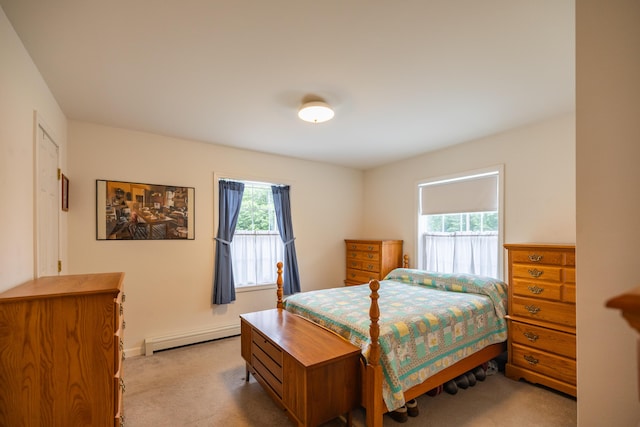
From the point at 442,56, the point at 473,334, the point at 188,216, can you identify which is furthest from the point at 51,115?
the point at 473,334

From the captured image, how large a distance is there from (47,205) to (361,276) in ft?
12.3

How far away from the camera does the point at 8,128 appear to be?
1563 millimetres

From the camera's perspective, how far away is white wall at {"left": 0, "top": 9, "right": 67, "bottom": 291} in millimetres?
1517

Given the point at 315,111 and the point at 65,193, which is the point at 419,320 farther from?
the point at 65,193

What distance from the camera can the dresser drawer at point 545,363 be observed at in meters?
2.40

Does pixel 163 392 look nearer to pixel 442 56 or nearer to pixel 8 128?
pixel 8 128

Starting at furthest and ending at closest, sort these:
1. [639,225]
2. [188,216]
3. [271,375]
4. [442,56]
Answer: [188,216] < [271,375] < [442,56] < [639,225]

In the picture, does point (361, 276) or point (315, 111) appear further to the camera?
point (361, 276)

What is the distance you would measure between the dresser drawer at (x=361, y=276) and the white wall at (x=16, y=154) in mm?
3652

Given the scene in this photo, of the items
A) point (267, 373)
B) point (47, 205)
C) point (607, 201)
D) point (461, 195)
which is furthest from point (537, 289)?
point (47, 205)

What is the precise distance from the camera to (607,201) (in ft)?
3.50

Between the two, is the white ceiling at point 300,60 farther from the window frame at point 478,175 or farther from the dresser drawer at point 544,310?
the dresser drawer at point 544,310

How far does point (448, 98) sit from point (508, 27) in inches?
33.9

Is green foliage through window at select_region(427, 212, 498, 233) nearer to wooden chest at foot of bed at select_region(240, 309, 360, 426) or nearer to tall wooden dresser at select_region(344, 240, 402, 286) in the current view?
tall wooden dresser at select_region(344, 240, 402, 286)
